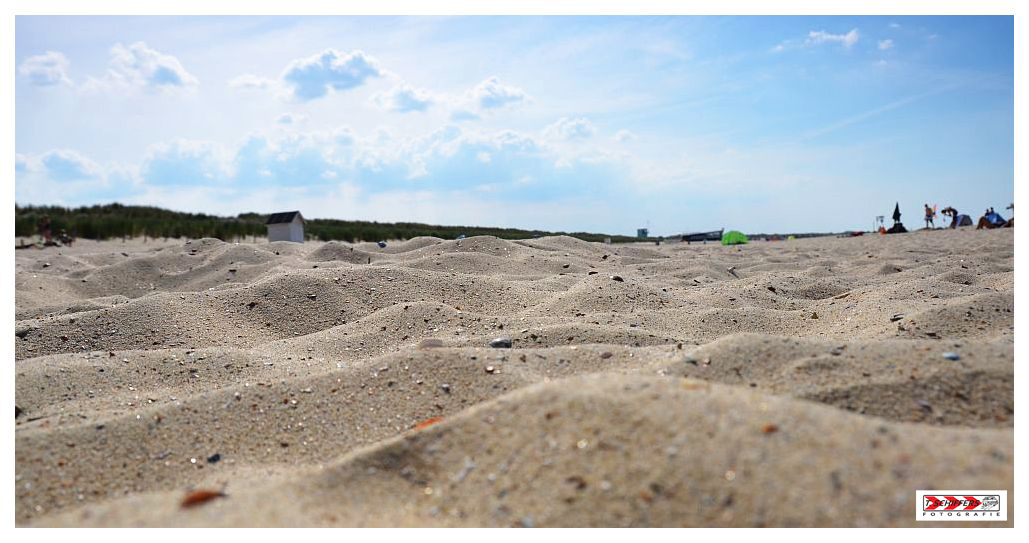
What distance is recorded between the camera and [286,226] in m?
12.3

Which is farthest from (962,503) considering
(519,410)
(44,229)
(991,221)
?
(991,221)

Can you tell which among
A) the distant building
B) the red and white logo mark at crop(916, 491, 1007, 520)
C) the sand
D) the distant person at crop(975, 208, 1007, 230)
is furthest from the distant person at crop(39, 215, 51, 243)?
the distant person at crop(975, 208, 1007, 230)

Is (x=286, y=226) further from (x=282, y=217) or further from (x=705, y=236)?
(x=705, y=236)

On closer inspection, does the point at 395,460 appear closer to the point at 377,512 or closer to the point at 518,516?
the point at 377,512

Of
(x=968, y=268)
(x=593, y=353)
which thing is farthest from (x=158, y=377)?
(x=968, y=268)

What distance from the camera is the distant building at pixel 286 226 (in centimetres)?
1232

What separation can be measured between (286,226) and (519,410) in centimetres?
1131

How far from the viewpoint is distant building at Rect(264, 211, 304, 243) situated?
1232 centimetres

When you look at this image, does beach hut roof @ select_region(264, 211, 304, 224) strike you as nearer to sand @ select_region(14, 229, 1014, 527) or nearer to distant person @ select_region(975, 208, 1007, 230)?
sand @ select_region(14, 229, 1014, 527)

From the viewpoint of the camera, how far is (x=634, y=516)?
1513 mm

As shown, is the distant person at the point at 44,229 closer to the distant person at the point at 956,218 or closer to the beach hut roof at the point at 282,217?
the beach hut roof at the point at 282,217

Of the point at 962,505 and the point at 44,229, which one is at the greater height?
the point at 44,229
